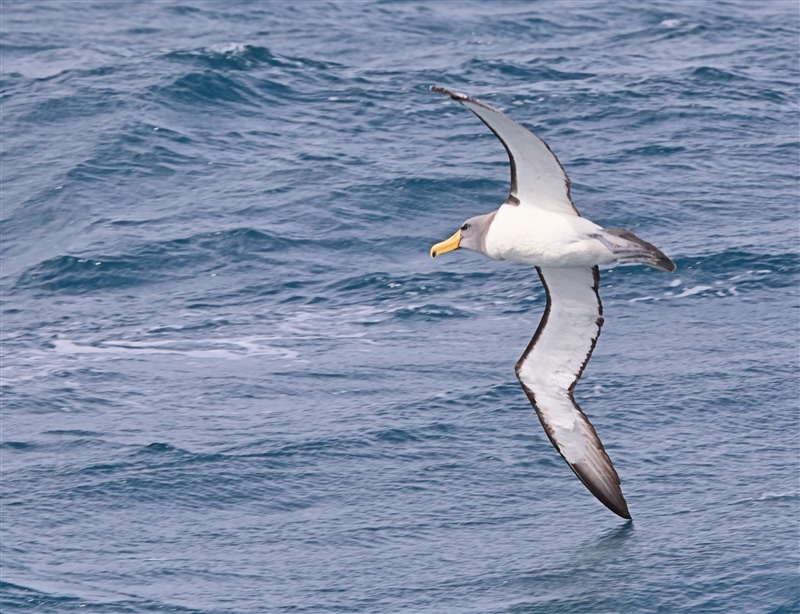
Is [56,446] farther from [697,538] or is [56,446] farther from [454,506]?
[697,538]

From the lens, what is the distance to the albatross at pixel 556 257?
739 inches

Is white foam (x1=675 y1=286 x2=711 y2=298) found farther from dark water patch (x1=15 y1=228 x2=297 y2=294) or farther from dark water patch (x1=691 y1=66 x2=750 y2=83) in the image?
dark water patch (x1=691 y1=66 x2=750 y2=83)

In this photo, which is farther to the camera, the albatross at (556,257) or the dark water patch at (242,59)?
the dark water patch at (242,59)

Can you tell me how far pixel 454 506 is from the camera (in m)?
26.2

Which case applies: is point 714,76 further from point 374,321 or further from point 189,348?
point 189,348

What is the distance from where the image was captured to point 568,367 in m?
22.4

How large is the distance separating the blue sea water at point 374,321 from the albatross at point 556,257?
2.22m

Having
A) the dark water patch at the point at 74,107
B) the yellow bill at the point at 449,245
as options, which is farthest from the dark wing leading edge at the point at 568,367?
the dark water patch at the point at 74,107

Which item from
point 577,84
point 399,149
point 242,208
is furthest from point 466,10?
point 242,208

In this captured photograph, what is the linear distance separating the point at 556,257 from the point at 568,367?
11.3ft

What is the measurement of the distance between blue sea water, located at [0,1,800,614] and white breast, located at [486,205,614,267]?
19.6 ft

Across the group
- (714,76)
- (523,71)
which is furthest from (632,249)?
(714,76)

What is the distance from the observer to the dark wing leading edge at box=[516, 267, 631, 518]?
21469 millimetres

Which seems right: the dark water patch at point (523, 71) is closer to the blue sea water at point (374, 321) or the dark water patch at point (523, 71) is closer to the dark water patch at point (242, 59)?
the blue sea water at point (374, 321)
